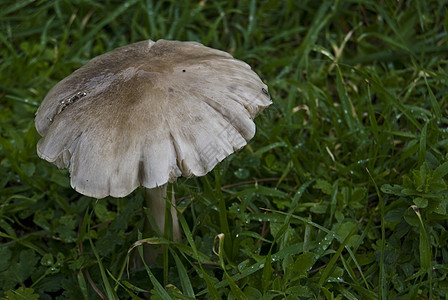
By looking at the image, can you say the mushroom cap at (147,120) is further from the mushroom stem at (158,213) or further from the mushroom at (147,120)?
the mushroom stem at (158,213)

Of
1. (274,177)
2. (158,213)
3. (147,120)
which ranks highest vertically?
(147,120)

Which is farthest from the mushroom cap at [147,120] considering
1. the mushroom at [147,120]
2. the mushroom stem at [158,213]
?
the mushroom stem at [158,213]

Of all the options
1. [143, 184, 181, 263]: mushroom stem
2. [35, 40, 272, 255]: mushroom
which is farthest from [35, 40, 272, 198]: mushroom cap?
[143, 184, 181, 263]: mushroom stem

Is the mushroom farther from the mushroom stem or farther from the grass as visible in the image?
the grass

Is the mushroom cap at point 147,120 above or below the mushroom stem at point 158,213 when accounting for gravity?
above

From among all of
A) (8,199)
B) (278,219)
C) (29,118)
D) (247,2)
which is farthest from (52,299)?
(247,2)

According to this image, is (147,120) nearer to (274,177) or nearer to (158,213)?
(158,213)

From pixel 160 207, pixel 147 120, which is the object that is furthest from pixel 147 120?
pixel 160 207
